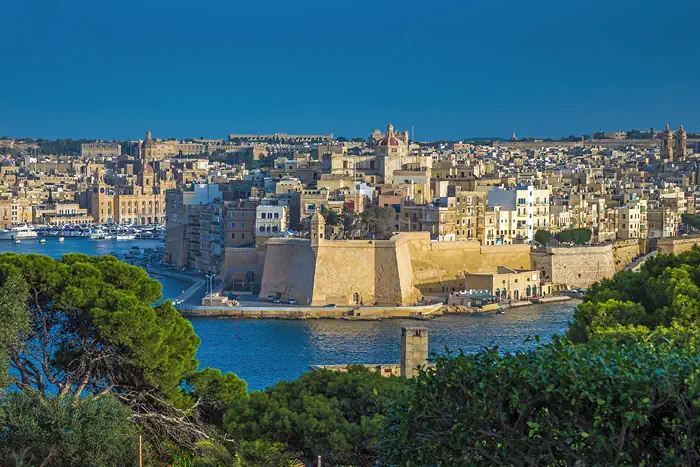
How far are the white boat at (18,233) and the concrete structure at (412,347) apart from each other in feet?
134

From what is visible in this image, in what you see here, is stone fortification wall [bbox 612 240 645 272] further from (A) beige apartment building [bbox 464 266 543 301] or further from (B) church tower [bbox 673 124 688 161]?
(B) church tower [bbox 673 124 688 161]

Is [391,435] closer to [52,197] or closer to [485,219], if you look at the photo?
[485,219]

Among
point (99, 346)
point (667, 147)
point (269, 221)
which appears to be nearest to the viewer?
point (99, 346)

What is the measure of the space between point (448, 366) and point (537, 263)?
72.1 feet

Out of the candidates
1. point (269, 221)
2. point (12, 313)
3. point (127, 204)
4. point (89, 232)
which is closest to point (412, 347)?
point (12, 313)

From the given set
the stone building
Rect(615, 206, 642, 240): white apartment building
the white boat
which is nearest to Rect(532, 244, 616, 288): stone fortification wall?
Rect(615, 206, 642, 240): white apartment building

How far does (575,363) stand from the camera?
16.3 ft

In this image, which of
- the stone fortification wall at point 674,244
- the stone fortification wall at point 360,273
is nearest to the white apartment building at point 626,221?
the stone fortification wall at point 674,244

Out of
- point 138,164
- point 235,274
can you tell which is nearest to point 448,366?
point 235,274

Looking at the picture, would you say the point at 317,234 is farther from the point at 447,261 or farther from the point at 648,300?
the point at 648,300

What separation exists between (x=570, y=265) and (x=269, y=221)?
693 cm

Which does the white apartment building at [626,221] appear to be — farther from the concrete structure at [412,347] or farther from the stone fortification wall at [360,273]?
the concrete structure at [412,347]

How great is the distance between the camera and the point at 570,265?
26984 mm

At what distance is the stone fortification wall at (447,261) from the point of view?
25.3 metres
